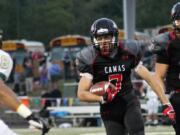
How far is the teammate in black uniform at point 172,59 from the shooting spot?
6895 millimetres

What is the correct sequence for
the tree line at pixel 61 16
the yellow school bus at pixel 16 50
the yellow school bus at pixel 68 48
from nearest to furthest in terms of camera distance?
1. the yellow school bus at pixel 68 48
2. the yellow school bus at pixel 16 50
3. the tree line at pixel 61 16

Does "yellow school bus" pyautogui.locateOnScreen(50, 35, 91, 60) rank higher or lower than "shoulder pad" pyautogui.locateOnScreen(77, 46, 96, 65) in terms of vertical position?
lower

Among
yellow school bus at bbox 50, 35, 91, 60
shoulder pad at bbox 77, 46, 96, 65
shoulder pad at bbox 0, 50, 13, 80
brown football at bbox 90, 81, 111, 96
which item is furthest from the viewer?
yellow school bus at bbox 50, 35, 91, 60

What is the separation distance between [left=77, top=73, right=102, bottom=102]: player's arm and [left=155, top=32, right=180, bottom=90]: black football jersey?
790mm

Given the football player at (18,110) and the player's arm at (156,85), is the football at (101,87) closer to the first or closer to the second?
the player's arm at (156,85)

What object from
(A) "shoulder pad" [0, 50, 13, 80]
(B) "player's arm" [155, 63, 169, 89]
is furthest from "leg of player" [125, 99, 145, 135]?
(A) "shoulder pad" [0, 50, 13, 80]

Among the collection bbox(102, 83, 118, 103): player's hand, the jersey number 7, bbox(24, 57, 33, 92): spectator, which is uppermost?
the jersey number 7

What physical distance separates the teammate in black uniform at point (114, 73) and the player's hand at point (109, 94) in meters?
0.05

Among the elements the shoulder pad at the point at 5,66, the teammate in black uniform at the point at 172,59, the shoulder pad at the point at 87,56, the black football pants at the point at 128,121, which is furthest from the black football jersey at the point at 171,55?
the shoulder pad at the point at 5,66

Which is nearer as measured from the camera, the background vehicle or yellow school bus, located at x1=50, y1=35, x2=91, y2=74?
the background vehicle

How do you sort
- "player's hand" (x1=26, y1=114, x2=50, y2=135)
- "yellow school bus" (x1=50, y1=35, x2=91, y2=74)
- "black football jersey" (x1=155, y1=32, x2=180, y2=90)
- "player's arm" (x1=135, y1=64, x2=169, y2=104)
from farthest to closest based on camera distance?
"yellow school bus" (x1=50, y1=35, x2=91, y2=74) → "black football jersey" (x1=155, y1=32, x2=180, y2=90) → "player's arm" (x1=135, y1=64, x2=169, y2=104) → "player's hand" (x1=26, y1=114, x2=50, y2=135)

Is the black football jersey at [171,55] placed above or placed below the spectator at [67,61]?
above

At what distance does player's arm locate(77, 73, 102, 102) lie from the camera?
6.48 metres

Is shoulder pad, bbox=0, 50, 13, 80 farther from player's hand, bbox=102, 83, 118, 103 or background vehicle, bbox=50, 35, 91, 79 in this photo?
background vehicle, bbox=50, 35, 91, 79
